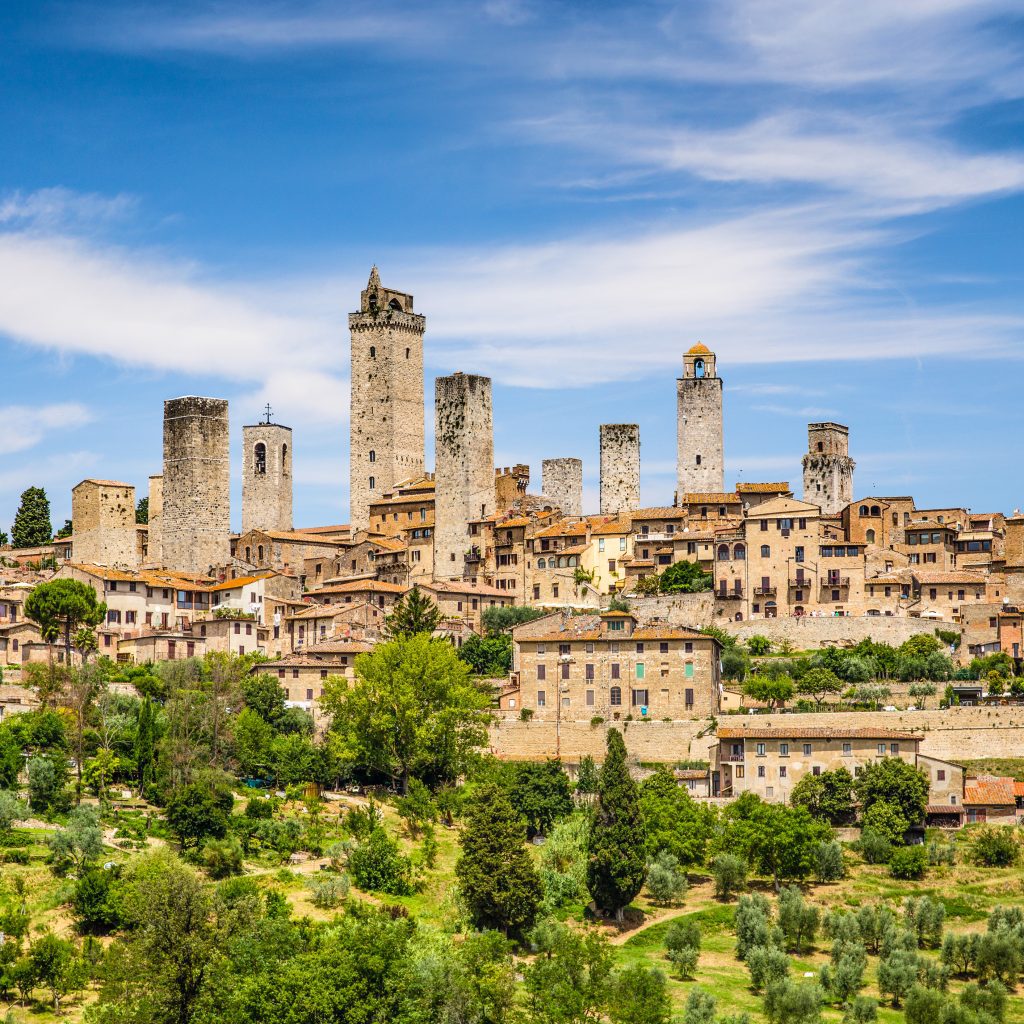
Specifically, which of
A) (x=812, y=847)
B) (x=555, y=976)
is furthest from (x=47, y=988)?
(x=812, y=847)

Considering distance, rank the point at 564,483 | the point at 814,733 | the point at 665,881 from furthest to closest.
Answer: the point at 564,483 < the point at 814,733 < the point at 665,881

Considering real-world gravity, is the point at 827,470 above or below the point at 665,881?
above

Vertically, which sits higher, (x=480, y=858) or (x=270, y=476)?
(x=270, y=476)

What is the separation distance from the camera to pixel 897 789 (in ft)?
214

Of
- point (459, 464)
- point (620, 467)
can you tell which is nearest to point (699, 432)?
point (620, 467)

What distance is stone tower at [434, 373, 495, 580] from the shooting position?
9862 centimetres

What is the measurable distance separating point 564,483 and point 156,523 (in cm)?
2136

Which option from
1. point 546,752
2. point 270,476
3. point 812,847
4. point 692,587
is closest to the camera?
point 812,847

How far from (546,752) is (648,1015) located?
2488cm

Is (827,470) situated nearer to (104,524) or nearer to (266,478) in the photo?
(266,478)

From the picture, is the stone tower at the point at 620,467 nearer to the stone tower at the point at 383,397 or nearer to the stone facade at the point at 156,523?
the stone tower at the point at 383,397

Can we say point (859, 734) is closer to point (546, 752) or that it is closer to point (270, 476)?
point (546, 752)

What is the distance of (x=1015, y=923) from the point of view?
191 ft

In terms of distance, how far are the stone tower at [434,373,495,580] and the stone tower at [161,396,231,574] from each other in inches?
450
